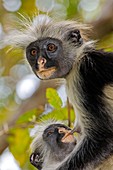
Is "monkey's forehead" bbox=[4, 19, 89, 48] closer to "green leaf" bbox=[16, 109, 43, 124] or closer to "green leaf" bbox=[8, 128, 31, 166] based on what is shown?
"green leaf" bbox=[16, 109, 43, 124]

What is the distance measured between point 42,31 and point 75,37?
0.98ft

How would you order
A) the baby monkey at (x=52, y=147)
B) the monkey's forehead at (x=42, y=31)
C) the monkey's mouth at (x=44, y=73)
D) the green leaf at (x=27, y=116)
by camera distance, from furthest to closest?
the green leaf at (x=27, y=116) < the monkey's forehead at (x=42, y=31) < the baby monkey at (x=52, y=147) < the monkey's mouth at (x=44, y=73)

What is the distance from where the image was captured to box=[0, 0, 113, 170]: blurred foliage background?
17.8 feet

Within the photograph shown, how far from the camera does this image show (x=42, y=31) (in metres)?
5.36

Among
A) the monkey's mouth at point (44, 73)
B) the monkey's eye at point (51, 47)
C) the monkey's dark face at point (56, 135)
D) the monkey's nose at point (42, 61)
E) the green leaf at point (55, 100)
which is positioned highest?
the monkey's eye at point (51, 47)

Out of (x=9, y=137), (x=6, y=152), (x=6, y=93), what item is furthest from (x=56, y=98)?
(x=6, y=93)

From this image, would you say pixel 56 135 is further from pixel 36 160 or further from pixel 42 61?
pixel 42 61

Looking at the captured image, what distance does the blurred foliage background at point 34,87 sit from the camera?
5.43 m

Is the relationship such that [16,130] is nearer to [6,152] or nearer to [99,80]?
[6,152]

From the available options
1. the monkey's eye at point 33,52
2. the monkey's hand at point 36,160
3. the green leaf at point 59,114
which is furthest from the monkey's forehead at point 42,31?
the monkey's hand at point 36,160

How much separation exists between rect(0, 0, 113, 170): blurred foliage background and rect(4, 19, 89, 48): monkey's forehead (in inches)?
5.0

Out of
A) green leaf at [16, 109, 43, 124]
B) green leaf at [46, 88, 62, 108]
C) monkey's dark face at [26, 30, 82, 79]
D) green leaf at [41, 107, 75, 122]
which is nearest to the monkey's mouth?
monkey's dark face at [26, 30, 82, 79]

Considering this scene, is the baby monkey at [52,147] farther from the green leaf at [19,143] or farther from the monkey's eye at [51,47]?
the monkey's eye at [51,47]

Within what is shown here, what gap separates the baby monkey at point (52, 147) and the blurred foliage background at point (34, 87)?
107 mm
